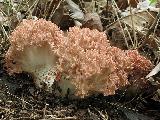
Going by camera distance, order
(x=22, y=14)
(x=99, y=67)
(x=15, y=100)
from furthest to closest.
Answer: (x=22, y=14), (x=15, y=100), (x=99, y=67)

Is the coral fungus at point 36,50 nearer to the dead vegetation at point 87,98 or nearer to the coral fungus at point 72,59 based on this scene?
the coral fungus at point 72,59

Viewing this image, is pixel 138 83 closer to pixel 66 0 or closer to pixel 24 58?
pixel 24 58

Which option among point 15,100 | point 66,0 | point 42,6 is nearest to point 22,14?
point 42,6

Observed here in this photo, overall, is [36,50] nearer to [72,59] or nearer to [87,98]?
[72,59]

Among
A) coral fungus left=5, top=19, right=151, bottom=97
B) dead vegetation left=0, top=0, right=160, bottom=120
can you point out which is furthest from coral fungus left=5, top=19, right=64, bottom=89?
dead vegetation left=0, top=0, right=160, bottom=120

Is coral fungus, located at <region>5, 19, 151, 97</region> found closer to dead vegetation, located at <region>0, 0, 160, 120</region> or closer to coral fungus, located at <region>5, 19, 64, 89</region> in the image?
coral fungus, located at <region>5, 19, 64, 89</region>
